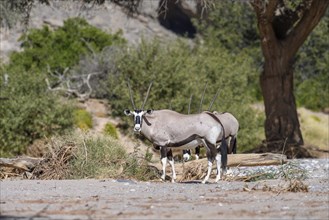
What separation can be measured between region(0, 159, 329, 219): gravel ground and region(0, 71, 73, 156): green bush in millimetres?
18929

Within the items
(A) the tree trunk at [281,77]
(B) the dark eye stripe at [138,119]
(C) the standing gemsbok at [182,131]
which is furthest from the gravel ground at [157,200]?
(A) the tree trunk at [281,77]

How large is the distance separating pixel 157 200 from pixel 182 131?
10.9 ft

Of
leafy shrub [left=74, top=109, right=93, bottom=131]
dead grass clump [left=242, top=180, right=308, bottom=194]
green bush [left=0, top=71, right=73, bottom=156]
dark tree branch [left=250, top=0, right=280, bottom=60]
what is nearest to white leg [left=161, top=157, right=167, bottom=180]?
dead grass clump [left=242, top=180, right=308, bottom=194]

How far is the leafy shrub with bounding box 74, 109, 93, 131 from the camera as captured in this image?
37.0 metres

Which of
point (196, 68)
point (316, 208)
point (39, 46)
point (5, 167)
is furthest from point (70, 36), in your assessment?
point (316, 208)

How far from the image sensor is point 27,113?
34531 mm

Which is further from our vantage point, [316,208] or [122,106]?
[122,106]

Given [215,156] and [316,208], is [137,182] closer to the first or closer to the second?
[215,156]

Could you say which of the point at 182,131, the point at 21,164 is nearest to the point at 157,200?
the point at 182,131

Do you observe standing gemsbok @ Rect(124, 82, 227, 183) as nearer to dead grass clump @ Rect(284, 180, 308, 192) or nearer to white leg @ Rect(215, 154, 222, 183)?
white leg @ Rect(215, 154, 222, 183)

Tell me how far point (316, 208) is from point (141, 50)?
27598mm

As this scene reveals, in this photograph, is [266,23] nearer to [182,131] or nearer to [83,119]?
[182,131]

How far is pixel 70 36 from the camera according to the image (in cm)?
5128

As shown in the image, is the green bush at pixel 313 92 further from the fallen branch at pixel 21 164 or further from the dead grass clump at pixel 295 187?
the dead grass clump at pixel 295 187
